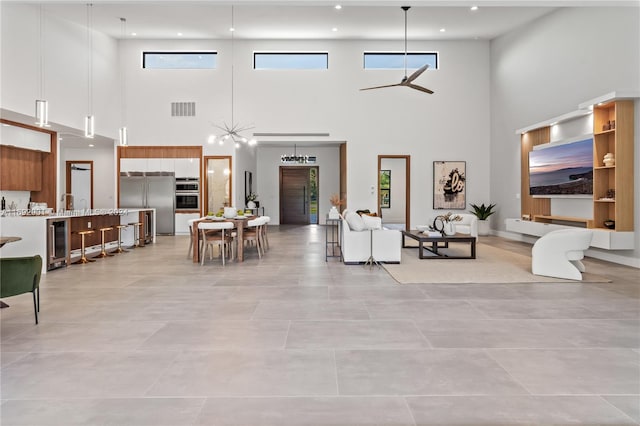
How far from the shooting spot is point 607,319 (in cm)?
371

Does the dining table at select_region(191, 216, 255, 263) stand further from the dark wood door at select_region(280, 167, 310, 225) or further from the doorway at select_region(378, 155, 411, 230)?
the doorway at select_region(378, 155, 411, 230)

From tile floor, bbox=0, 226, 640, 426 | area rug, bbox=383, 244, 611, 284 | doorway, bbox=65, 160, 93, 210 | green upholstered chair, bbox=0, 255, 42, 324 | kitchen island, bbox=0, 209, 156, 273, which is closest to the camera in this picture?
tile floor, bbox=0, 226, 640, 426

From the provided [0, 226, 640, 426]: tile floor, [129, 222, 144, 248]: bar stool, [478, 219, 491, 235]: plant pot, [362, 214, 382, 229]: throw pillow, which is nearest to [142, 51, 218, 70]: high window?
[129, 222, 144, 248]: bar stool

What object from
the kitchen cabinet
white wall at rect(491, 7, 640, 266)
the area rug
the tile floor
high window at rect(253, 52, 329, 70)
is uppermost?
high window at rect(253, 52, 329, 70)

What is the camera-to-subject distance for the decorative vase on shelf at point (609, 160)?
6668 mm

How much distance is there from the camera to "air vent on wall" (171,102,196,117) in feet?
37.3

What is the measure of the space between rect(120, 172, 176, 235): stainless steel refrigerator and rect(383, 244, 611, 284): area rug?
6786mm

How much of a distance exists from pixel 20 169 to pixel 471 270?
8.94 m

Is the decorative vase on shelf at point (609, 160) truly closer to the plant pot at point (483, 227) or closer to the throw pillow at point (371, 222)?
the throw pillow at point (371, 222)

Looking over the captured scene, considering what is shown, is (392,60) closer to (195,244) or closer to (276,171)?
(276,171)

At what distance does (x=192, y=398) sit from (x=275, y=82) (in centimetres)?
1024

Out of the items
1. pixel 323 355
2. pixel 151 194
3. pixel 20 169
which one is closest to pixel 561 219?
pixel 323 355

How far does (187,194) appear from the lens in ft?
37.3

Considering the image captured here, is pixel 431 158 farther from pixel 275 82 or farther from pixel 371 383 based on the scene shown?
pixel 371 383
